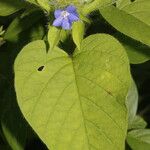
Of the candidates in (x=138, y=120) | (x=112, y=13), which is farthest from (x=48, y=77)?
(x=138, y=120)

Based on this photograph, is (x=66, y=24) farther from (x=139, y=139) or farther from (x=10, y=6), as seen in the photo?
(x=139, y=139)

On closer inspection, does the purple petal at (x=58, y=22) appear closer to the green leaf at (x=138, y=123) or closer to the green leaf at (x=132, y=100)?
the green leaf at (x=132, y=100)

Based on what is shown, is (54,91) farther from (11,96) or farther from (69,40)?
(11,96)

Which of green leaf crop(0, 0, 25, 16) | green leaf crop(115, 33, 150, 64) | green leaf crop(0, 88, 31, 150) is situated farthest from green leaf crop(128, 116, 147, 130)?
green leaf crop(0, 0, 25, 16)

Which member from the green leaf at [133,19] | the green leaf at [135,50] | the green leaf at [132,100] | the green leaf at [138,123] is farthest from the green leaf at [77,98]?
the green leaf at [138,123]

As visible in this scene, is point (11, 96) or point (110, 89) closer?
point (110, 89)
